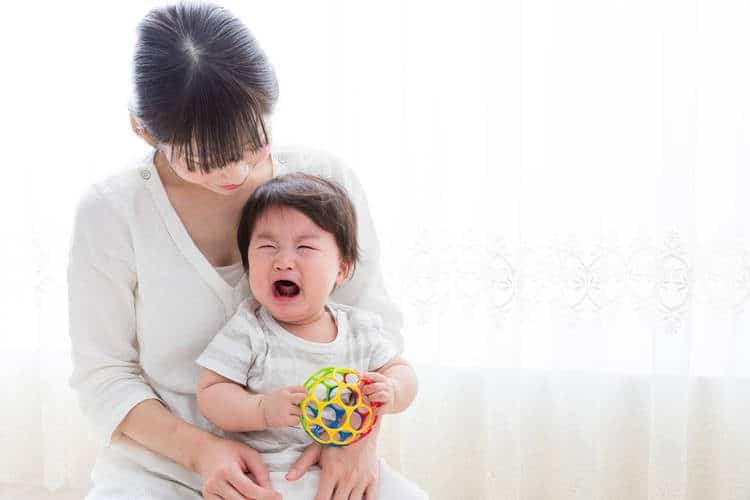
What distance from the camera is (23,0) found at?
218cm

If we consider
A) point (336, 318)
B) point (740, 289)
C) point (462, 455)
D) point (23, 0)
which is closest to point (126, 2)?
point (23, 0)

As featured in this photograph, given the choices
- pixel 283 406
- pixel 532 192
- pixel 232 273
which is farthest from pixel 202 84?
pixel 532 192

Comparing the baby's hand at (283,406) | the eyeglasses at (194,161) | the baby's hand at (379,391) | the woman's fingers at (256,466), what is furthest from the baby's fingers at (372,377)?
the eyeglasses at (194,161)

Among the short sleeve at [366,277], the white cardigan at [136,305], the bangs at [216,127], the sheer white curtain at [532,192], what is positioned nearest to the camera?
the bangs at [216,127]

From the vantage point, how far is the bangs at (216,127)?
1.28m

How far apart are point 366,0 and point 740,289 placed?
1080 millimetres

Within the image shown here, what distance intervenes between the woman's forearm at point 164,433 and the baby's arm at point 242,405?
5 centimetres

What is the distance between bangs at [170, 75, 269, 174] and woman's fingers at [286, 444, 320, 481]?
49 cm

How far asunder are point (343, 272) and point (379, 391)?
0.85ft

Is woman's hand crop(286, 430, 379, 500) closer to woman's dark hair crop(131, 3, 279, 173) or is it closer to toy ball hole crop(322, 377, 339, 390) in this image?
toy ball hole crop(322, 377, 339, 390)

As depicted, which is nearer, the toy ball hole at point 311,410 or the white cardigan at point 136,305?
the toy ball hole at point 311,410

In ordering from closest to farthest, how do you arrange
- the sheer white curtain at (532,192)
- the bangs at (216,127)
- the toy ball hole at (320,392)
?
the bangs at (216,127)
the toy ball hole at (320,392)
the sheer white curtain at (532,192)

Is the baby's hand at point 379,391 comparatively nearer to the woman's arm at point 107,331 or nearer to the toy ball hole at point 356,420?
the toy ball hole at point 356,420

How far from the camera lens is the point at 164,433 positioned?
4.75 ft
